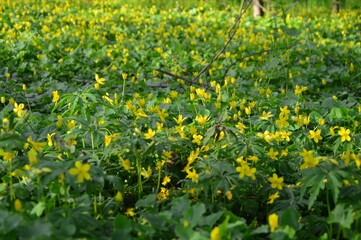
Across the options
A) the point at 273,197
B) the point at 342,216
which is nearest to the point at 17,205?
the point at 273,197

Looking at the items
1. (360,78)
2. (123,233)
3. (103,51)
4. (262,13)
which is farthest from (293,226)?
(262,13)

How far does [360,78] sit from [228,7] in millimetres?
4561

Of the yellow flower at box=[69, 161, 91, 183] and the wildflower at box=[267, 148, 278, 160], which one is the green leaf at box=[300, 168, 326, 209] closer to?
the wildflower at box=[267, 148, 278, 160]

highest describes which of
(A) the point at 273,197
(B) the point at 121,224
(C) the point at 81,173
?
(C) the point at 81,173

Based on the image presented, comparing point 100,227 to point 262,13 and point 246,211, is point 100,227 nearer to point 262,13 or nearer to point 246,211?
point 246,211

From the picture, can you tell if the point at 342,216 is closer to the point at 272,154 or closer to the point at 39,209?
the point at 272,154

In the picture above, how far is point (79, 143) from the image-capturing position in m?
2.58

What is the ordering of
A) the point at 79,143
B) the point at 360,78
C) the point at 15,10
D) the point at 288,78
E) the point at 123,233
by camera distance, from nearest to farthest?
the point at 123,233, the point at 79,143, the point at 288,78, the point at 360,78, the point at 15,10

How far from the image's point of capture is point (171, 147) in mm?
2365

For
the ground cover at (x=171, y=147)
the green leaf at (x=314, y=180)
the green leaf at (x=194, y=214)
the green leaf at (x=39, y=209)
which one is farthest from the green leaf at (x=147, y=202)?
the green leaf at (x=314, y=180)

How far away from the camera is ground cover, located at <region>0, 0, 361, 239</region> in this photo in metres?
1.78

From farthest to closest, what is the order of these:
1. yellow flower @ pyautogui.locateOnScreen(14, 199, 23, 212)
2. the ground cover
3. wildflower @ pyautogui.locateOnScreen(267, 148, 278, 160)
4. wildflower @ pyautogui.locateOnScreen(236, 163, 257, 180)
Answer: wildflower @ pyautogui.locateOnScreen(267, 148, 278, 160)
wildflower @ pyautogui.locateOnScreen(236, 163, 257, 180)
the ground cover
yellow flower @ pyautogui.locateOnScreen(14, 199, 23, 212)

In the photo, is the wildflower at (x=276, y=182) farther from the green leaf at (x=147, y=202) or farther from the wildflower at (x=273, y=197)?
the green leaf at (x=147, y=202)

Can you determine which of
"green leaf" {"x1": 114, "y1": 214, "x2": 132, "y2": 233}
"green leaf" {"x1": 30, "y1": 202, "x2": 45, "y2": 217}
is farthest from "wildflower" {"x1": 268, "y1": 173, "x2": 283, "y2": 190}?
"green leaf" {"x1": 30, "y1": 202, "x2": 45, "y2": 217}
